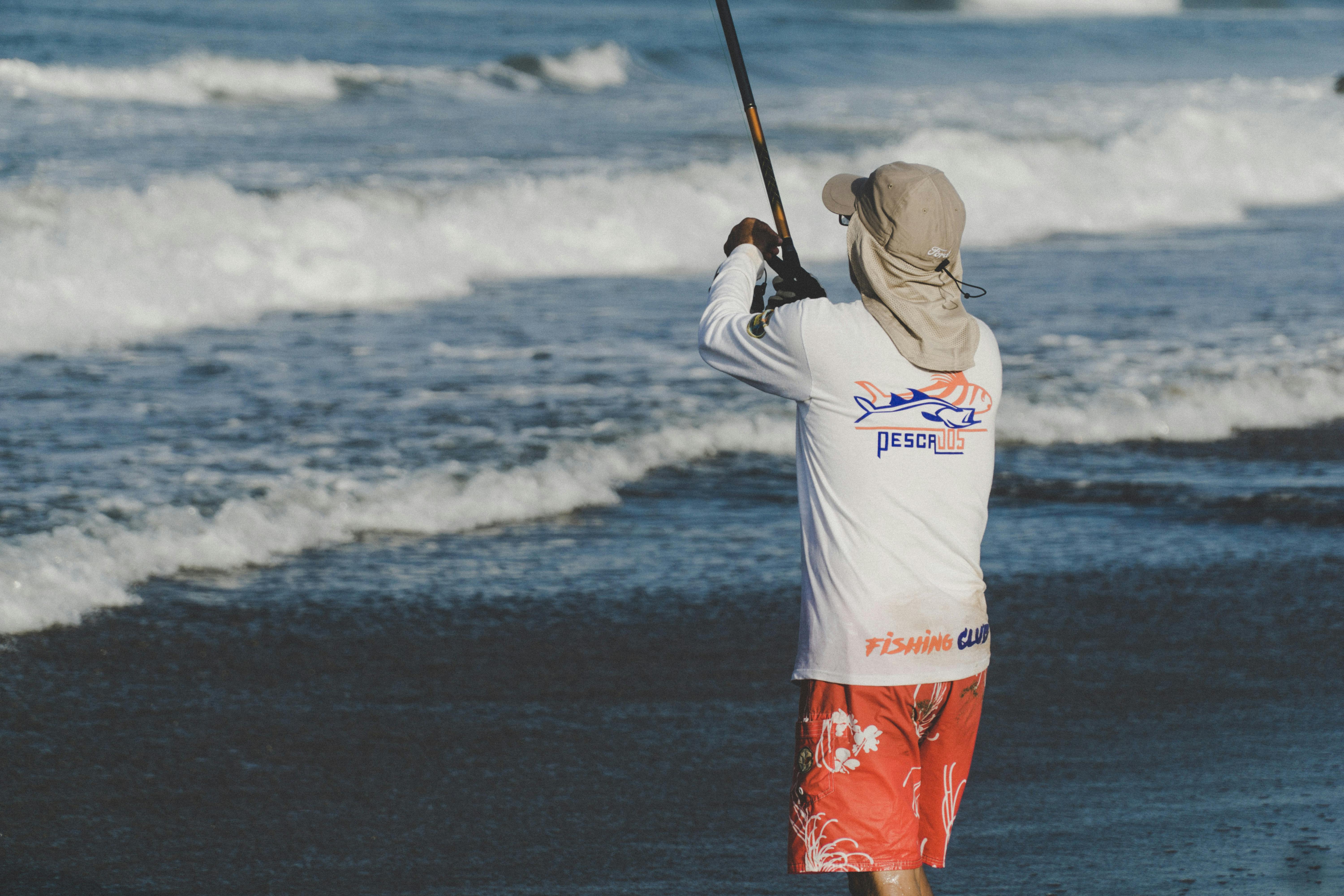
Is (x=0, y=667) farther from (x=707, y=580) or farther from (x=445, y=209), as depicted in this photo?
(x=445, y=209)

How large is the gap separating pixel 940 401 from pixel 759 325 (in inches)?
13.2

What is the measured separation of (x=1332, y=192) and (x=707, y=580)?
17825mm

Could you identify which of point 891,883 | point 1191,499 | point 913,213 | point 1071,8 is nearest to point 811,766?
point 891,883

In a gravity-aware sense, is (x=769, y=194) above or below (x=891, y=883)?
above

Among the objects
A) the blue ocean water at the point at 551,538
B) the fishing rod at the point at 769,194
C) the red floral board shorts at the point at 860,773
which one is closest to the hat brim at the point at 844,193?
the fishing rod at the point at 769,194

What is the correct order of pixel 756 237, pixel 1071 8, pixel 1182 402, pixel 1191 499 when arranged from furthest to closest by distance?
1. pixel 1071 8
2. pixel 1182 402
3. pixel 1191 499
4. pixel 756 237

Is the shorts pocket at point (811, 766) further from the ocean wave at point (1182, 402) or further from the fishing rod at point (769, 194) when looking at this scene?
the ocean wave at point (1182, 402)

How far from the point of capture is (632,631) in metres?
4.98

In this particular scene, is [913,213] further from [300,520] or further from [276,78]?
[276,78]

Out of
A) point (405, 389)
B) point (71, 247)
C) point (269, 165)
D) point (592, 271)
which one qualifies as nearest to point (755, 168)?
point (592, 271)

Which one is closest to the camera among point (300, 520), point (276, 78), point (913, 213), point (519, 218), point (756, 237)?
point (913, 213)

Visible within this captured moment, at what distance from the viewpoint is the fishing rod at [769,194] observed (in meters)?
2.97

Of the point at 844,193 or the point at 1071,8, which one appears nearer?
the point at 844,193

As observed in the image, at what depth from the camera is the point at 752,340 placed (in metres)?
2.61
